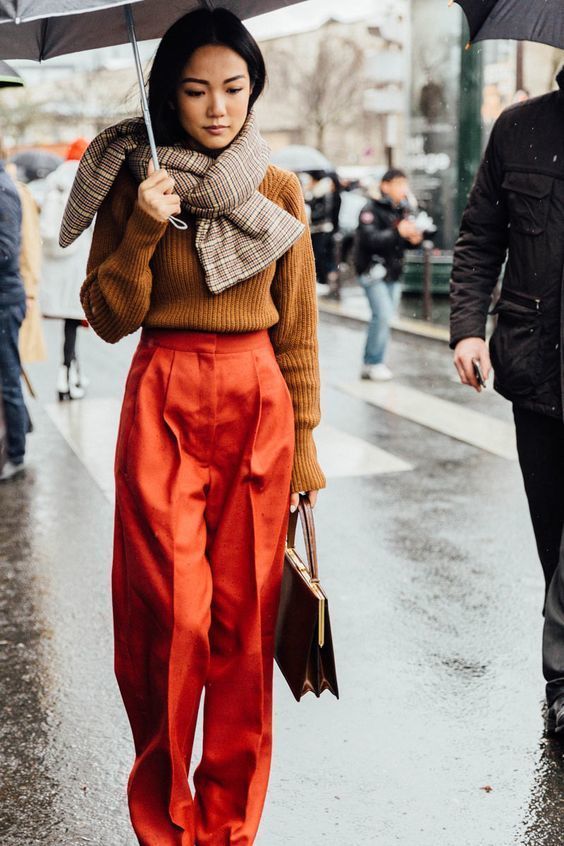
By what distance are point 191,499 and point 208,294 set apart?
0.49 meters

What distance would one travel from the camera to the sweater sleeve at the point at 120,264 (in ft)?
9.06

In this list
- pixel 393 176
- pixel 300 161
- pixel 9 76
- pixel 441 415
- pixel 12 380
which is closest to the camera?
pixel 9 76

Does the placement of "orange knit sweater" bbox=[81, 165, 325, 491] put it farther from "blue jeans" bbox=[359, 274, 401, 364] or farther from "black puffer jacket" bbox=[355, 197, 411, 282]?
"black puffer jacket" bbox=[355, 197, 411, 282]

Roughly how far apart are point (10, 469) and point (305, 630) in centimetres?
508

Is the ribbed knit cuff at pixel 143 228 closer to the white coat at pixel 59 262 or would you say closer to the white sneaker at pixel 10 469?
the white sneaker at pixel 10 469

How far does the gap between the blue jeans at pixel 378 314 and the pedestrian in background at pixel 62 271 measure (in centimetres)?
267

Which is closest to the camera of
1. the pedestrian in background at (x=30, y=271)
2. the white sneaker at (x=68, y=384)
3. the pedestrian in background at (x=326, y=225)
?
the pedestrian in background at (x=30, y=271)

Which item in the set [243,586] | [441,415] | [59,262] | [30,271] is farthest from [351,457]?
[243,586]

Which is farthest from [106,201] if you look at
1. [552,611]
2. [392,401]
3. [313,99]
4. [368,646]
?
[313,99]

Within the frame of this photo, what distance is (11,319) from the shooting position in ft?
24.4

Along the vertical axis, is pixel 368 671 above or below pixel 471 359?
below

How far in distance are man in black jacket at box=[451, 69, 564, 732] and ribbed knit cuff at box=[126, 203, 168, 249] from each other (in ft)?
4.91

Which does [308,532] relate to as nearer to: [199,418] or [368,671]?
[199,418]

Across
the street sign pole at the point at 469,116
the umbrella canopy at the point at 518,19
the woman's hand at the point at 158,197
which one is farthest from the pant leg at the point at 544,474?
the street sign pole at the point at 469,116
